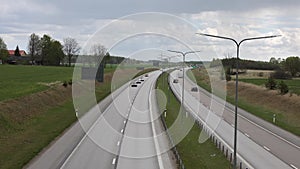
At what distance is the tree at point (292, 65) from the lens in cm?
12093

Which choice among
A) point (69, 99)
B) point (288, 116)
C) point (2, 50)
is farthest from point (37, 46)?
point (288, 116)

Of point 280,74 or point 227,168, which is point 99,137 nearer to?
point 227,168

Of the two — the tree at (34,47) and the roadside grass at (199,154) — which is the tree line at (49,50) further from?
the roadside grass at (199,154)

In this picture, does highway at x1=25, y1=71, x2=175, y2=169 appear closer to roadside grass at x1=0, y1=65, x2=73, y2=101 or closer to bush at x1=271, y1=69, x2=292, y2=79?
roadside grass at x1=0, y1=65, x2=73, y2=101

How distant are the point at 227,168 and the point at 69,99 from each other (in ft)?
142

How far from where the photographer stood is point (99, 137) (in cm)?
3338

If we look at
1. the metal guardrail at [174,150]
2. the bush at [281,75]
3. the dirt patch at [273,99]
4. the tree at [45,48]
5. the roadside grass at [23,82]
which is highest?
the tree at [45,48]

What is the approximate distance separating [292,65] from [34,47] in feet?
356

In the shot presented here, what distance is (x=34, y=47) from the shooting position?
180 metres

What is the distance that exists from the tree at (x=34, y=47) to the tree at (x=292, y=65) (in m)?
104

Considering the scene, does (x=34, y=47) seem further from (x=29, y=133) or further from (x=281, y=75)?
(x=29, y=133)

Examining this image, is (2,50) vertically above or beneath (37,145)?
above

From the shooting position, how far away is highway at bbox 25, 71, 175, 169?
81.5ft

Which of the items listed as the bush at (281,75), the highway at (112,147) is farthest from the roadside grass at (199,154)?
the bush at (281,75)
